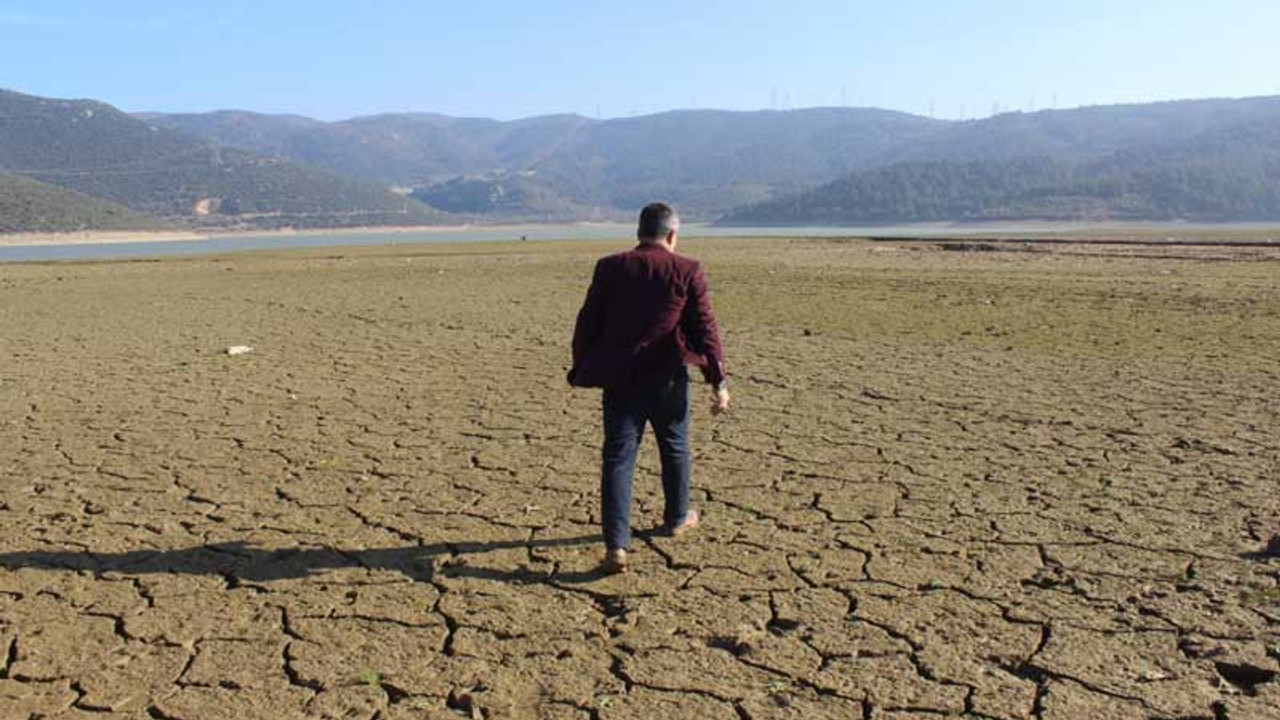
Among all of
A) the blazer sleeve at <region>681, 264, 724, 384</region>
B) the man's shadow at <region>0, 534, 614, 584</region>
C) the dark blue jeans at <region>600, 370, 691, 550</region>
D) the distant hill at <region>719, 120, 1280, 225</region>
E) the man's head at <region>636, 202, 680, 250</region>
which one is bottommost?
the man's shadow at <region>0, 534, 614, 584</region>

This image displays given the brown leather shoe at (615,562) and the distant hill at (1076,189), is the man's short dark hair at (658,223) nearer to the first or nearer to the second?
the brown leather shoe at (615,562)

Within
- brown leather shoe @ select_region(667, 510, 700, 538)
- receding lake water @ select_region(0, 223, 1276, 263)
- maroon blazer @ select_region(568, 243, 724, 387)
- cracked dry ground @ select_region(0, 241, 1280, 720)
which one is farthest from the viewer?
receding lake water @ select_region(0, 223, 1276, 263)

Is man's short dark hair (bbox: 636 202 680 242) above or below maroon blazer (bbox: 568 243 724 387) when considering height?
above

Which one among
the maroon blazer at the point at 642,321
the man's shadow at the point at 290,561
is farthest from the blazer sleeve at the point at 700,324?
the man's shadow at the point at 290,561

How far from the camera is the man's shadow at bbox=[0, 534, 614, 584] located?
175 inches

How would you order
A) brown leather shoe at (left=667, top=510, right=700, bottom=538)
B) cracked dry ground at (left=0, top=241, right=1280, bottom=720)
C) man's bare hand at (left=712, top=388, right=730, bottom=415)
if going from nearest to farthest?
cracked dry ground at (left=0, top=241, right=1280, bottom=720)
man's bare hand at (left=712, top=388, right=730, bottom=415)
brown leather shoe at (left=667, top=510, right=700, bottom=538)

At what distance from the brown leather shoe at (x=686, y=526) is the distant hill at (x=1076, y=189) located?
11842cm

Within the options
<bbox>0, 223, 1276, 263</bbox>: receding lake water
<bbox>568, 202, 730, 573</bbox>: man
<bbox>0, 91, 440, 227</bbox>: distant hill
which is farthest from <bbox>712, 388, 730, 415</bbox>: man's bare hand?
<bbox>0, 91, 440, 227</bbox>: distant hill

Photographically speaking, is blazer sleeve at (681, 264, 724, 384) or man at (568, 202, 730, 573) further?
blazer sleeve at (681, 264, 724, 384)

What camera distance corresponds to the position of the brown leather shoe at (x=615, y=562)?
4.35 metres

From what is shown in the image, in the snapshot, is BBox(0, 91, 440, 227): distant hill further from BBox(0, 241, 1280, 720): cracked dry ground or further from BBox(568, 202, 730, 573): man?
BBox(568, 202, 730, 573): man

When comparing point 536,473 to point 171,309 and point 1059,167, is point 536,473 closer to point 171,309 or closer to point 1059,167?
point 171,309

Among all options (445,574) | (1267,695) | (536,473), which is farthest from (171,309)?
(1267,695)

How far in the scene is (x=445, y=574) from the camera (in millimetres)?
4457
